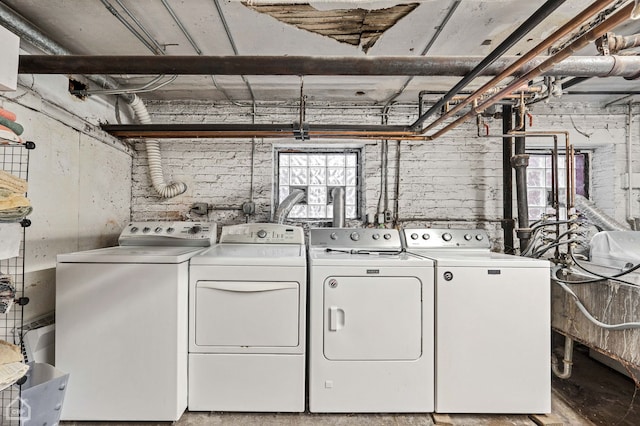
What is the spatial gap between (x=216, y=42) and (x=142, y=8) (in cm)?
46

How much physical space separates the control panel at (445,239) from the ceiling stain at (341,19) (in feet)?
4.78

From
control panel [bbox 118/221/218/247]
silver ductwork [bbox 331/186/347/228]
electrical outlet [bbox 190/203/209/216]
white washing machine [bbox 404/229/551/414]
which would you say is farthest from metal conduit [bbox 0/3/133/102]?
white washing machine [bbox 404/229/551/414]

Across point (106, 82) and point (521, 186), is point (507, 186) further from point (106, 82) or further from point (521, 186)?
point (106, 82)

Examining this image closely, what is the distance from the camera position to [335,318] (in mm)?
1879

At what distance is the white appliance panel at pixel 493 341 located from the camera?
188 centimetres

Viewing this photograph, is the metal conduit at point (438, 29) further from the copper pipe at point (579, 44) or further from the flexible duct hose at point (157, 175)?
the flexible duct hose at point (157, 175)

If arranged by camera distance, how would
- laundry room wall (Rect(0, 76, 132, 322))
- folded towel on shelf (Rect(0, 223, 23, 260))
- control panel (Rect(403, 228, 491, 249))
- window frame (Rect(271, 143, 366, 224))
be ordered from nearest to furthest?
folded towel on shelf (Rect(0, 223, 23, 260)), laundry room wall (Rect(0, 76, 132, 322)), control panel (Rect(403, 228, 491, 249)), window frame (Rect(271, 143, 366, 224))

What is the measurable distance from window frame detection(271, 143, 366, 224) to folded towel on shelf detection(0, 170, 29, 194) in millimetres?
1975

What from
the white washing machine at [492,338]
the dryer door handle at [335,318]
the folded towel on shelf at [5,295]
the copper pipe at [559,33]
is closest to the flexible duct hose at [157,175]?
the folded towel on shelf at [5,295]

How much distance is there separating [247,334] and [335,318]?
52 cm

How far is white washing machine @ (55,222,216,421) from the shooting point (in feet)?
5.82

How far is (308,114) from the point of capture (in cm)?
322

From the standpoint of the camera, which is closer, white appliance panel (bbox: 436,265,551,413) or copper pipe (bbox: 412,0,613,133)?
copper pipe (bbox: 412,0,613,133)

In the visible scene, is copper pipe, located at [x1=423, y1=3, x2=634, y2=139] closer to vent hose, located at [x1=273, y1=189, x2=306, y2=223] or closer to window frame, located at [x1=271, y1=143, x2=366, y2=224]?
window frame, located at [x1=271, y1=143, x2=366, y2=224]
